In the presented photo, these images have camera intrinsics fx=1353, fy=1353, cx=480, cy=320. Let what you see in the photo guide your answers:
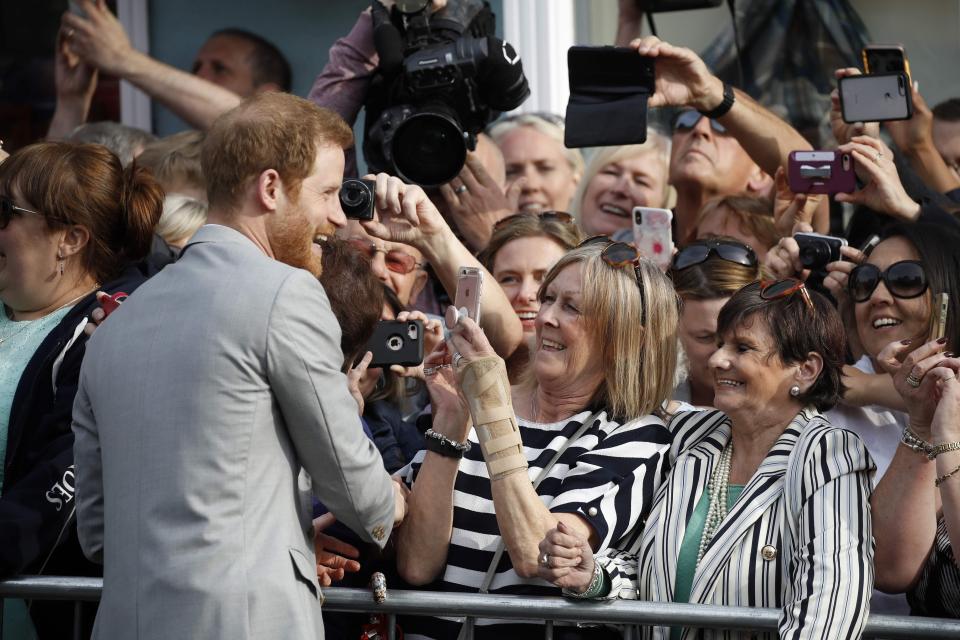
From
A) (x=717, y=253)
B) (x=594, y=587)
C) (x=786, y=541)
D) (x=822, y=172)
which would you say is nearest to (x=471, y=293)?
(x=594, y=587)

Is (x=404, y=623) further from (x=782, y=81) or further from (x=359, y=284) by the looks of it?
(x=782, y=81)

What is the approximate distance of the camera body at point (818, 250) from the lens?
385cm

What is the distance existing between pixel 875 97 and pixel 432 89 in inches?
52.5

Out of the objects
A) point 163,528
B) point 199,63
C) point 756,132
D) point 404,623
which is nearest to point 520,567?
point 404,623

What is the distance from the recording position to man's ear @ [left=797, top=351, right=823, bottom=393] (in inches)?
Result: 124

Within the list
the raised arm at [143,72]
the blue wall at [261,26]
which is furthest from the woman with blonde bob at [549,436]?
the blue wall at [261,26]

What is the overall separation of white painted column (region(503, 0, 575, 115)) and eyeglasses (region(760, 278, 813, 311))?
3.07m

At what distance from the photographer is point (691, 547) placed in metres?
3.01

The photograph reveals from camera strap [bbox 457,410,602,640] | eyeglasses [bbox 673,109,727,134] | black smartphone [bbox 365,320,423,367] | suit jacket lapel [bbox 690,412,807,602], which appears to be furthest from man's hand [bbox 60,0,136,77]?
suit jacket lapel [bbox 690,412,807,602]

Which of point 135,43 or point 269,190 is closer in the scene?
point 269,190

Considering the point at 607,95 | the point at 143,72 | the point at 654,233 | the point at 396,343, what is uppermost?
the point at 143,72

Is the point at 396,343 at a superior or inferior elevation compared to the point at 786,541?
superior

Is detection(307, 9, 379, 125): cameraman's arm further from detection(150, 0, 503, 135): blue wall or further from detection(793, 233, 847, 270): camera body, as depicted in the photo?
detection(150, 0, 503, 135): blue wall

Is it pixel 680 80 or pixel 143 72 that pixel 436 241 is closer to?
pixel 680 80
